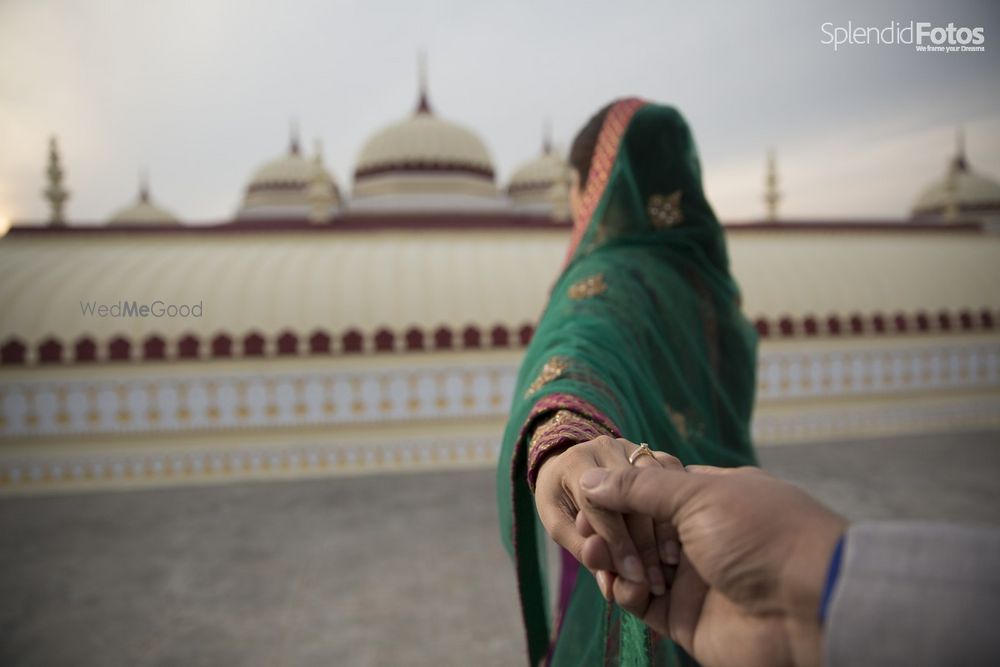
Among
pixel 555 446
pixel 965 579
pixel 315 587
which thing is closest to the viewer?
pixel 965 579

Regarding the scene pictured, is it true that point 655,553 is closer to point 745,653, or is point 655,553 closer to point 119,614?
point 745,653

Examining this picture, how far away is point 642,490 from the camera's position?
503 mm

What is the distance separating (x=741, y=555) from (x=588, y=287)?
823 millimetres

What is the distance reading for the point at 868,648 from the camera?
360mm

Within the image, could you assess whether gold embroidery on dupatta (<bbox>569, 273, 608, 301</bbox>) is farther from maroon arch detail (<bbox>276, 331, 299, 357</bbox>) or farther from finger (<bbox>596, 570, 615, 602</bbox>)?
maroon arch detail (<bbox>276, 331, 299, 357</bbox>)

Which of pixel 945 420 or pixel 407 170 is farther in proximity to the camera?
pixel 407 170

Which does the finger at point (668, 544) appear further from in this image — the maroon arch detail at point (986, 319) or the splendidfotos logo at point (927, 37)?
the maroon arch detail at point (986, 319)

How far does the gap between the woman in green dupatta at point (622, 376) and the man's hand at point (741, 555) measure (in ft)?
0.14

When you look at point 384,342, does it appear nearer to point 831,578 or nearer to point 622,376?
point 622,376

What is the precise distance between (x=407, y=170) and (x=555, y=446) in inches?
303

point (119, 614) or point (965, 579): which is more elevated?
point (965, 579)

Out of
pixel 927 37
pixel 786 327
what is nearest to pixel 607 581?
pixel 927 37

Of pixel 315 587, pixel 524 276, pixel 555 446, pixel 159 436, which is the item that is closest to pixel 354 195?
pixel 524 276

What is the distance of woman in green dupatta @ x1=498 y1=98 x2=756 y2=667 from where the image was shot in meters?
0.71
